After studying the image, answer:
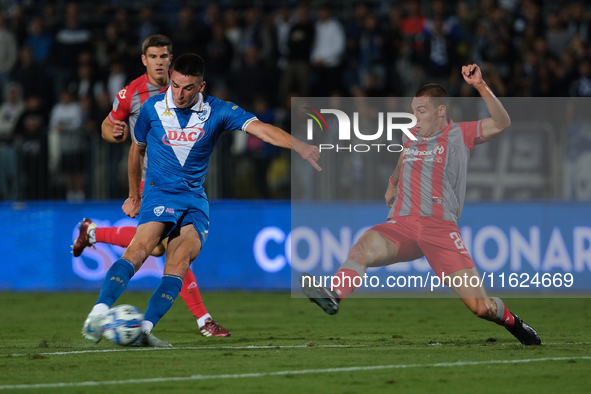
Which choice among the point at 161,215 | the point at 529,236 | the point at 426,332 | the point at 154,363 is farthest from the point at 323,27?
the point at 154,363

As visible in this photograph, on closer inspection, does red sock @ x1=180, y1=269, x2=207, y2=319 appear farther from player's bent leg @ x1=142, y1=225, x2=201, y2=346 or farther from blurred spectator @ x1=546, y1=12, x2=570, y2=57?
blurred spectator @ x1=546, y1=12, x2=570, y2=57

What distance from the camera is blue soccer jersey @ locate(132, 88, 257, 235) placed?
8.82 metres

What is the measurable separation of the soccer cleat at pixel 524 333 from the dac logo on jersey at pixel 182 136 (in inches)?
126

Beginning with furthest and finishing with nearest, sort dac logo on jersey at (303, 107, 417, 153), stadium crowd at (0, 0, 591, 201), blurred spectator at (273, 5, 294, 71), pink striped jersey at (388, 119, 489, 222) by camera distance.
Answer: blurred spectator at (273, 5, 294, 71)
stadium crowd at (0, 0, 591, 201)
dac logo on jersey at (303, 107, 417, 153)
pink striped jersey at (388, 119, 489, 222)

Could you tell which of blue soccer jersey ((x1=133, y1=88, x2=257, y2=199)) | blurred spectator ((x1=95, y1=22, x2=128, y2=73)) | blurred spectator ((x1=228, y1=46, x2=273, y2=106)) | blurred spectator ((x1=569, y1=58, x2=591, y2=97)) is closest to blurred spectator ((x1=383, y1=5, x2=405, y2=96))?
blurred spectator ((x1=228, y1=46, x2=273, y2=106))

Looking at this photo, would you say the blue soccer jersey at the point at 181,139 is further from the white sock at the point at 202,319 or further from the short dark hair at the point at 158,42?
the white sock at the point at 202,319

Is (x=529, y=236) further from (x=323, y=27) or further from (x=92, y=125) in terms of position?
(x=92, y=125)

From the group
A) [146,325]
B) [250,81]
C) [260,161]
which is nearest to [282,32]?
[250,81]

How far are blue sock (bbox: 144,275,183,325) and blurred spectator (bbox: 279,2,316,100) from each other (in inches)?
398

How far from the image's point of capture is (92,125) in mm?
17844

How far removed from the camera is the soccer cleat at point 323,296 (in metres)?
8.46

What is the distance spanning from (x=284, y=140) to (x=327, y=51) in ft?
35.0

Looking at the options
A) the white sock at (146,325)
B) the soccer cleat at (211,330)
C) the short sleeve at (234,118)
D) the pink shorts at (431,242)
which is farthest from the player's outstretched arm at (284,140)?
the soccer cleat at (211,330)

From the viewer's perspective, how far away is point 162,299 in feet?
27.7
